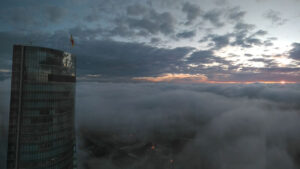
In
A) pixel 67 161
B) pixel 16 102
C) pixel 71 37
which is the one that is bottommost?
pixel 67 161

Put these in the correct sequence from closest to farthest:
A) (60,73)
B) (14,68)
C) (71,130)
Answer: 1. (14,68)
2. (60,73)
3. (71,130)

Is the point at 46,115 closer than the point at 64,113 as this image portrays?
Yes

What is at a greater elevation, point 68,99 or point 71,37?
point 71,37

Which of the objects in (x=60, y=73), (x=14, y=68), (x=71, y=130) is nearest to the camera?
(x=14, y=68)

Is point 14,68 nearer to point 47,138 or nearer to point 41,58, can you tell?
point 41,58

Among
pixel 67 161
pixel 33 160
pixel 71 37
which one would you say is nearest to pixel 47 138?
pixel 33 160

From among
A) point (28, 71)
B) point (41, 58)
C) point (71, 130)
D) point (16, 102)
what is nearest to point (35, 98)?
point (16, 102)
